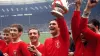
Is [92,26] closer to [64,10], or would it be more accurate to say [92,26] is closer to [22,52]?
[64,10]

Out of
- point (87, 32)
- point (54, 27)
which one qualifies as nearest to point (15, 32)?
point (54, 27)

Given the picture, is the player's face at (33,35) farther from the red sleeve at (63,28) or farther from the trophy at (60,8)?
the trophy at (60,8)

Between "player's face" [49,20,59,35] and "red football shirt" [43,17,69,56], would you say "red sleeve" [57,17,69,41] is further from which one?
"player's face" [49,20,59,35]

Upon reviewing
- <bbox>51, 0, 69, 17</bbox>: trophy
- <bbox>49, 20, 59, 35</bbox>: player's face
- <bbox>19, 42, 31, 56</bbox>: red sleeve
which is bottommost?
<bbox>19, 42, 31, 56</bbox>: red sleeve

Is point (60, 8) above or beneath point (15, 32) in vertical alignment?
above

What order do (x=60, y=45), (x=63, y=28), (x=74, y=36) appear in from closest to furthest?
(x=74, y=36) → (x=63, y=28) → (x=60, y=45)

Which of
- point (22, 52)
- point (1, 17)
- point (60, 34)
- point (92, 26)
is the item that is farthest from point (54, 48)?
point (1, 17)

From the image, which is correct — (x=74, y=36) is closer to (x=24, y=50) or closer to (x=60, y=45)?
(x=60, y=45)

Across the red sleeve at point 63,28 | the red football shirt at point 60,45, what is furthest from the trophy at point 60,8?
the red football shirt at point 60,45

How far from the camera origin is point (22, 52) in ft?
13.3

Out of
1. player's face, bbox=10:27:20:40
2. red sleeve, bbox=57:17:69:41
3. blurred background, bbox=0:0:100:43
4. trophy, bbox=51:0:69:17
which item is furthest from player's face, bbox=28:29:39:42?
blurred background, bbox=0:0:100:43

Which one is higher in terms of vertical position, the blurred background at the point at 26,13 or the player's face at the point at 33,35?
the player's face at the point at 33,35

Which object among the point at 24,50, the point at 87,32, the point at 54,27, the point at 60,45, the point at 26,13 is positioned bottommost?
the point at 26,13

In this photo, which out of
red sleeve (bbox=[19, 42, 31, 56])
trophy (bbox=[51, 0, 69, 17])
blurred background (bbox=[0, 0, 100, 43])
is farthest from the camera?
blurred background (bbox=[0, 0, 100, 43])
